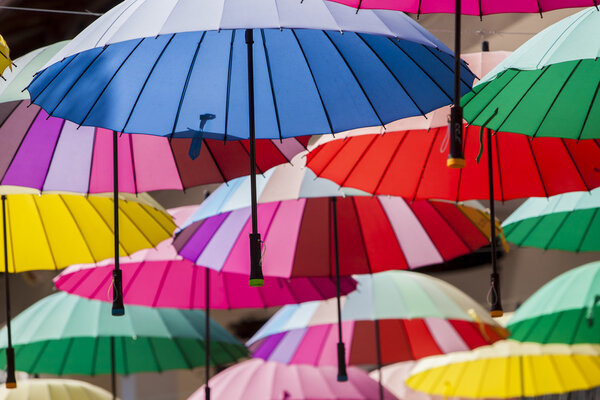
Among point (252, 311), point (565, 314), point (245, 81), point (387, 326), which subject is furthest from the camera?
point (252, 311)

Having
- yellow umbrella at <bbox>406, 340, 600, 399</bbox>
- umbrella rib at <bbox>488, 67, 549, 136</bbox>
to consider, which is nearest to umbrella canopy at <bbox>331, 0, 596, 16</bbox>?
umbrella rib at <bbox>488, 67, 549, 136</bbox>

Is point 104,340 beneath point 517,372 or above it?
above

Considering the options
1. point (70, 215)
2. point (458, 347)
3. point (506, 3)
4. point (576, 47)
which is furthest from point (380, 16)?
point (458, 347)

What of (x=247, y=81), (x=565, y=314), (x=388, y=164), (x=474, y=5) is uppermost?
(x=474, y=5)

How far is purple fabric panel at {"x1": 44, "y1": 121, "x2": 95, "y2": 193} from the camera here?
10.7ft

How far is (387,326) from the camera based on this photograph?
5.79m

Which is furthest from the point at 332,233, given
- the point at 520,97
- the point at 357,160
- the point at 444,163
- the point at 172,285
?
the point at 520,97

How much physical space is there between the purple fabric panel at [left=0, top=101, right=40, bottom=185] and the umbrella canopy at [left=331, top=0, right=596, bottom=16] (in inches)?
54.7

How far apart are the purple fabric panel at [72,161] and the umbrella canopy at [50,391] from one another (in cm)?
210

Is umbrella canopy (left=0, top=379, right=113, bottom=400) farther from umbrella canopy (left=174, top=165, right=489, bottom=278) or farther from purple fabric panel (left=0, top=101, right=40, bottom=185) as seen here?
purple fabric panel (left=0, top=101, right=40, bottom=185)

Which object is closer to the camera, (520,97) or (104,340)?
(520,97)

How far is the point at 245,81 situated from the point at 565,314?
3.28 meters

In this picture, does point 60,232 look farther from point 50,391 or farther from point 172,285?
point 50,391

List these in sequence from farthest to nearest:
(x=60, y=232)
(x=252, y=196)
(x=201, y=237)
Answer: (x=201, y=237) → (x=60, y=232) → (x=252, y=196)
